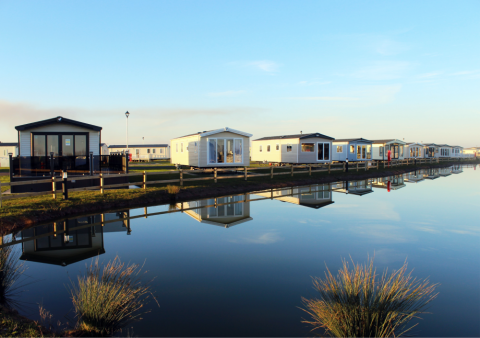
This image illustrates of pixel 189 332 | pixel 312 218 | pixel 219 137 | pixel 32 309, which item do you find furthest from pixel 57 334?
pixel 219 137

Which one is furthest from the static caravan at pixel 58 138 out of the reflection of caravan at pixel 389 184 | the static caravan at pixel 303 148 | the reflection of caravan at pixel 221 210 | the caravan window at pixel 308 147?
the caravan window at pixel 308 147

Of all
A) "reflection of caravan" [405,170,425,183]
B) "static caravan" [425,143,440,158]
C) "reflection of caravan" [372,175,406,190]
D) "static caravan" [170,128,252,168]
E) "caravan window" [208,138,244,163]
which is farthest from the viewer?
"static caravan" [425,143,440,158]

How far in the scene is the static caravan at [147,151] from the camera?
51.1 m

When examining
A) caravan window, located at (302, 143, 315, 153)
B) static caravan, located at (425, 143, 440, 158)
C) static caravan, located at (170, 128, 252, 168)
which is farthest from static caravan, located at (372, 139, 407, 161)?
static caravan, located at (170, 128, 252, 168)

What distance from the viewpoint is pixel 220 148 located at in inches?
977

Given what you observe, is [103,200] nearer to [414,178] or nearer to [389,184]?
[389,184]

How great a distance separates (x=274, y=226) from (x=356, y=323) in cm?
629

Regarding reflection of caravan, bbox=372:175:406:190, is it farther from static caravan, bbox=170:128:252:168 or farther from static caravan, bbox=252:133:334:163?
static caravan, bbox=170:128:252:168

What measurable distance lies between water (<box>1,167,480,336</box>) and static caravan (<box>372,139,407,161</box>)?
33.5 meters

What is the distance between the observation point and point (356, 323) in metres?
4.08

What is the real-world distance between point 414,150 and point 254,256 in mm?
56732

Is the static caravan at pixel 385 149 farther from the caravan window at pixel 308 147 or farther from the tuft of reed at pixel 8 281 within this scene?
the tuft of reed at pixel 8 281

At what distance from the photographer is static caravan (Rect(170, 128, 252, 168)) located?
79.9 ft

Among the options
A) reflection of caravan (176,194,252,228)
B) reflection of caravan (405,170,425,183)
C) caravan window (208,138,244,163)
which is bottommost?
reflection of caravan (176,194,252,228)
